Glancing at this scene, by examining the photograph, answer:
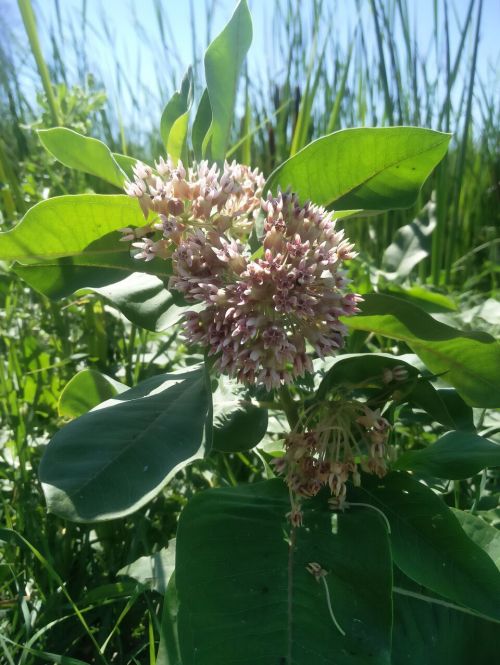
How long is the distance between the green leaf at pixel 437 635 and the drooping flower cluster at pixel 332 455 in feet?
0.63

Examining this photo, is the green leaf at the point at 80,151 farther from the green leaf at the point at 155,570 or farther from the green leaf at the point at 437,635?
the green leaf at the point at 437,635

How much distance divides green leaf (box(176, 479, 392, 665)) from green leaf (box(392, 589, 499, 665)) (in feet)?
0.49

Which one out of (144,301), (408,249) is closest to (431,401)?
(144,301)

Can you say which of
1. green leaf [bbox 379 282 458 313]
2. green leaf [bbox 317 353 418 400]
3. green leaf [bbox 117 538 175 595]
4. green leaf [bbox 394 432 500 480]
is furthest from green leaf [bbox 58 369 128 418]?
green leaf [bbox 379 282 458 313]

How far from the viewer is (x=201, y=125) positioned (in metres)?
1.10

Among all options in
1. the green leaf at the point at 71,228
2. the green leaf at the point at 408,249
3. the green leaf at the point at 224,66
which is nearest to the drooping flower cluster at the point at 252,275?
the green leaf at the point at 71,228

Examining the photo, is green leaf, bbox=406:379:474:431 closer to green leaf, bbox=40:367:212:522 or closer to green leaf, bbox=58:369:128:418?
green leaf, bbox=40:367:212:522

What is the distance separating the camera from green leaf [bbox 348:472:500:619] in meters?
0.81

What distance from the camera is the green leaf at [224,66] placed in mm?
1035

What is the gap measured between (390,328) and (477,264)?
2301mm

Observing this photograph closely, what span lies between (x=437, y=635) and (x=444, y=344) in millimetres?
385

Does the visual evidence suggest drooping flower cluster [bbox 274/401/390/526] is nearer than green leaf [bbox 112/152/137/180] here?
Yes

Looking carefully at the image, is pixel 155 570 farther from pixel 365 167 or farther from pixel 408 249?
pixel 408 249

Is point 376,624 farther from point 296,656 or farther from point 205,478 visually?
point 205,478
